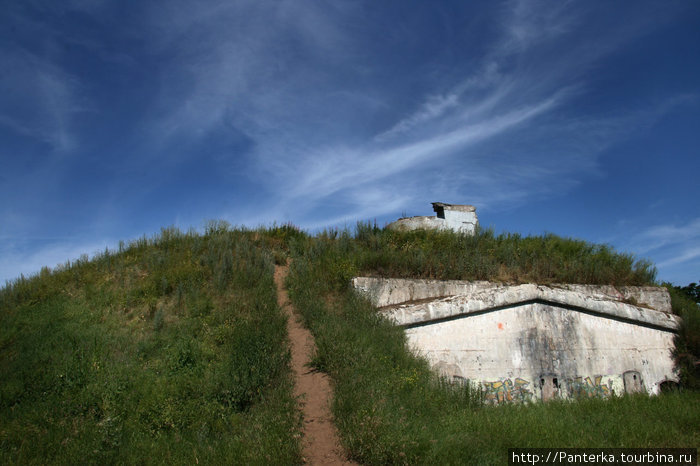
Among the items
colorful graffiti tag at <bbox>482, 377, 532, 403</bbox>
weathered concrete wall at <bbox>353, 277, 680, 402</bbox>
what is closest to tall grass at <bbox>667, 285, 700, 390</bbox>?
weathered concrete wall at <bbox>353, 277, 680, 402</bbox>

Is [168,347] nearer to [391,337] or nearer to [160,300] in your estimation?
[160,300]

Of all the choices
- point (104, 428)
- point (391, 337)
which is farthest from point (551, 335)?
point (104, 428)

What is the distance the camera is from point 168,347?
342 inches

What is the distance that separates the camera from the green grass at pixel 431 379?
239 inches

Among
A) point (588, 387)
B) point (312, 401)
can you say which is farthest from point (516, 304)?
point (312, 401)

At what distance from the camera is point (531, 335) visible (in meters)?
11.0

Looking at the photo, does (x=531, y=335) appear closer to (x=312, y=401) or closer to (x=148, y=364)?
(x=312, y=401)

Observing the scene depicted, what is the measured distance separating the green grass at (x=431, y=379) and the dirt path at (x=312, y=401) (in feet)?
0.80

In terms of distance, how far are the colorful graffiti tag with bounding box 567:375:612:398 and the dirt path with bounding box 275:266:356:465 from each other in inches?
260

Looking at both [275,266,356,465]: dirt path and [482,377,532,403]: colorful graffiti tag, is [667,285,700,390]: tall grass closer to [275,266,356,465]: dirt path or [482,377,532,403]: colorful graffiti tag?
[482,377,532,403]: colorful graffiti tag

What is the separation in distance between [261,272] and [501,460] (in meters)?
7.59

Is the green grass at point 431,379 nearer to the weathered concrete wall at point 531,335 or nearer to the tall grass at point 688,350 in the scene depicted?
the weathered concrete wall at point 531,335

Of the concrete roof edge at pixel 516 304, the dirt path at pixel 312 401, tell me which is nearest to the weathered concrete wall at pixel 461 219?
the concrete roof edge at pixel 516 304

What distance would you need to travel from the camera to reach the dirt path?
6094 mm
